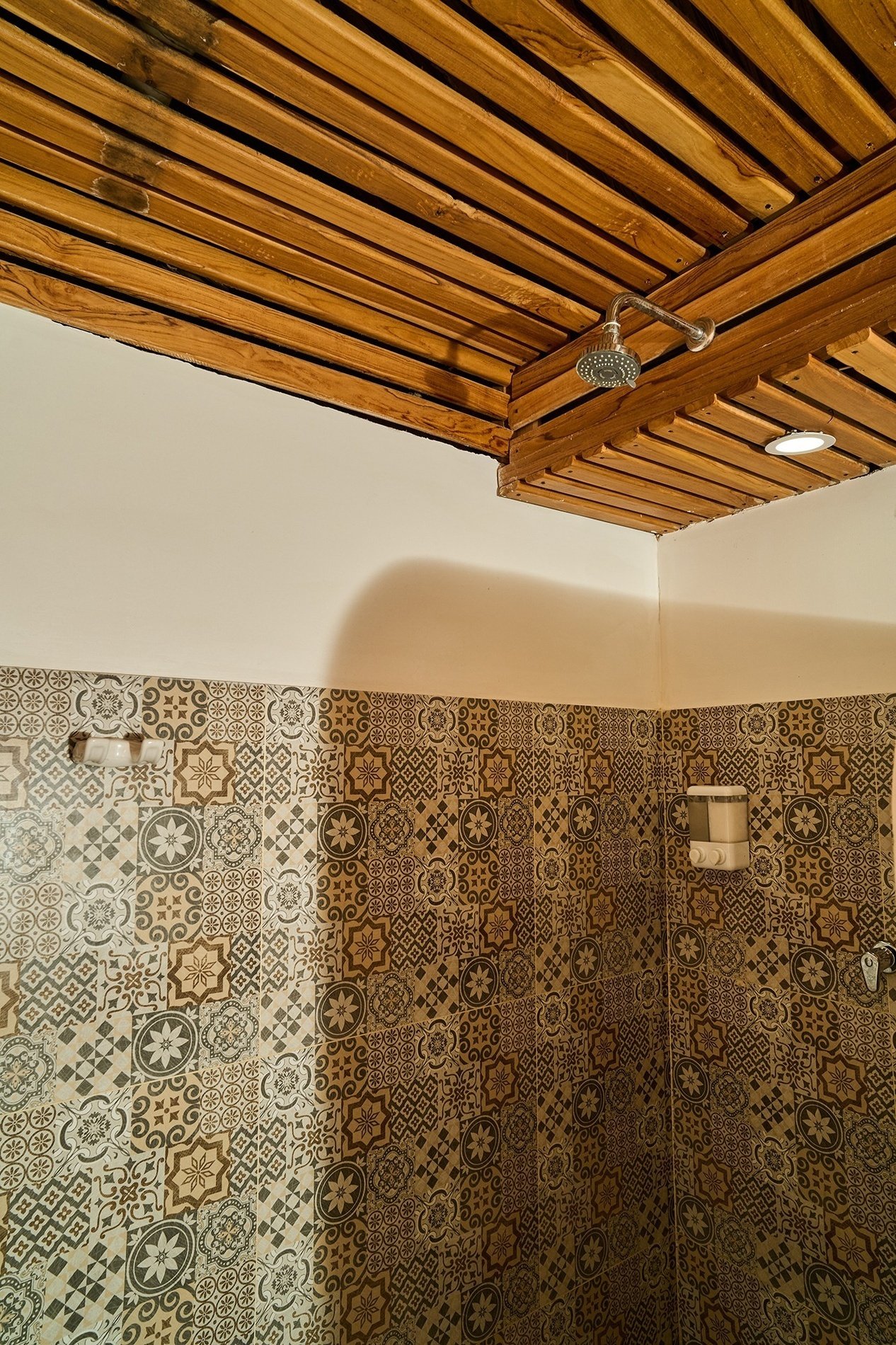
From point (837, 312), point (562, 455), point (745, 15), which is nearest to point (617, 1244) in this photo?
point (562, 455)

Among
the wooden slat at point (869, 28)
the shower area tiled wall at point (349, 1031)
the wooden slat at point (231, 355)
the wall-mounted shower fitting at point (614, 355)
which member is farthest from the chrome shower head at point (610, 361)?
the shower area tiled wall at point (349, 1031)

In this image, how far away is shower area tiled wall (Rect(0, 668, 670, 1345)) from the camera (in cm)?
105

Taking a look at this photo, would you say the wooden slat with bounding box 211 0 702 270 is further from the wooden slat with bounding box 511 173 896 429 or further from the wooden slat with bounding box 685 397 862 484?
the wooden slat with bounding box 685 397 862 484

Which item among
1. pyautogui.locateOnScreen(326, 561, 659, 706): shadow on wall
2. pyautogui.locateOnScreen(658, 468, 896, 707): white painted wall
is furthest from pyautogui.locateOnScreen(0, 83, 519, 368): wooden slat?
pyautogui.locateOnScreen(658, 468, 896, 707): white painted wall

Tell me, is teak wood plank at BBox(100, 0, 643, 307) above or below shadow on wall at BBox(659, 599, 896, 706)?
above

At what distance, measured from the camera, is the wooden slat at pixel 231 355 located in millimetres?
1104

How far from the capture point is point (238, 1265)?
1.15 metres

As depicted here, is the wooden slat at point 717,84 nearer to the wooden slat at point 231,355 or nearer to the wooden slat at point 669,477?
the wooden slat at point 669,477

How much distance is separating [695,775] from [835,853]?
0.38 metres

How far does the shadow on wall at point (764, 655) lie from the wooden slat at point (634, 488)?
24cm

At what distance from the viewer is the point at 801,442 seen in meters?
1.36

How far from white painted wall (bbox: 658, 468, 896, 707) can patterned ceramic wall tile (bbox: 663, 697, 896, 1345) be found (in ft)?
0.23

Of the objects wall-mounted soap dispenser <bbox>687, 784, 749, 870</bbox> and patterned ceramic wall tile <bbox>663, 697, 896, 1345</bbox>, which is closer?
patterned ceramic wall tile <bbox>663, 697, 896, 1345</bbox>

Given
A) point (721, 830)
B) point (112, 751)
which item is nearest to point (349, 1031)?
point (112, 751)
